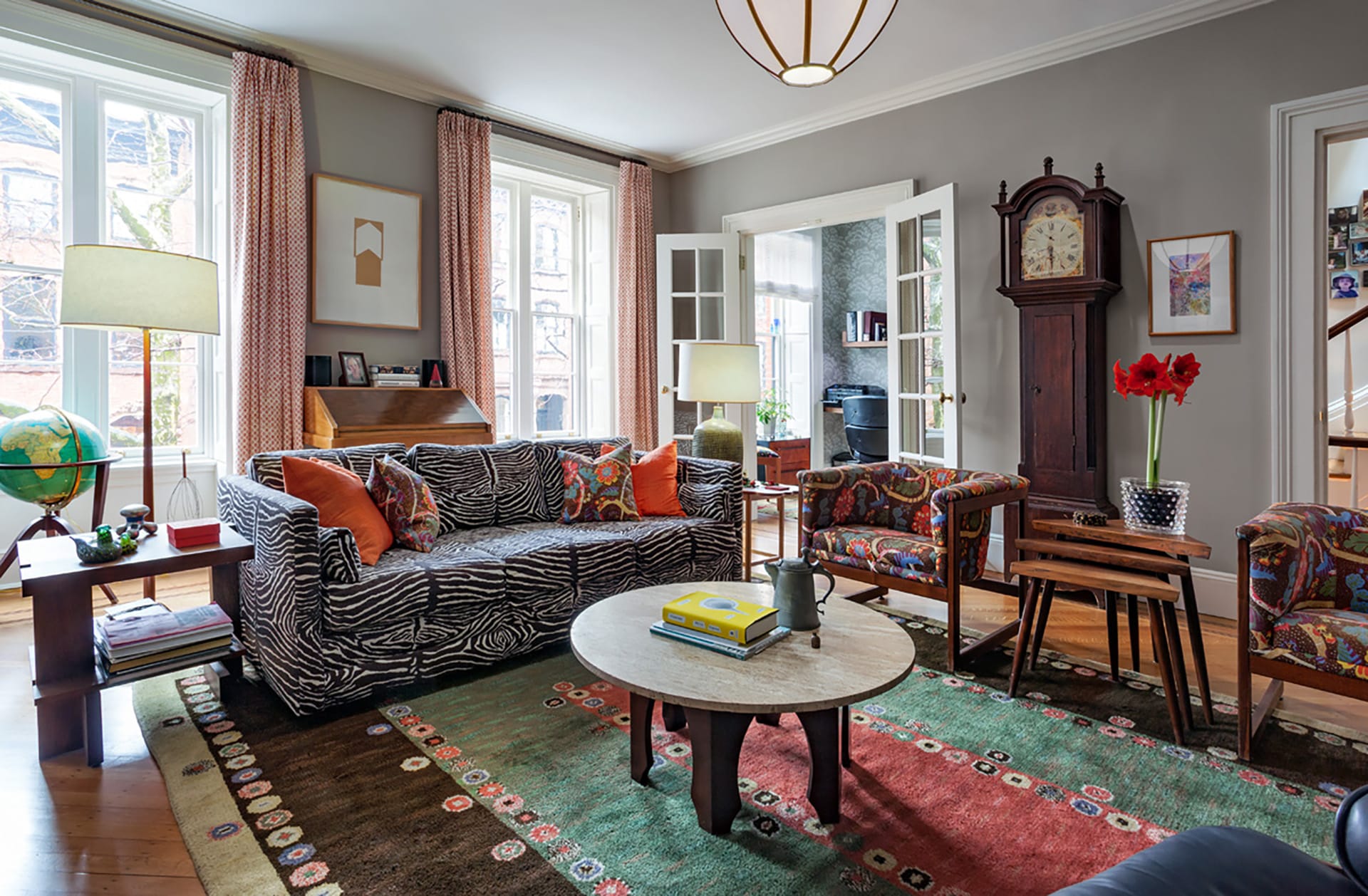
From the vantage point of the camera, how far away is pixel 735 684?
1564mm

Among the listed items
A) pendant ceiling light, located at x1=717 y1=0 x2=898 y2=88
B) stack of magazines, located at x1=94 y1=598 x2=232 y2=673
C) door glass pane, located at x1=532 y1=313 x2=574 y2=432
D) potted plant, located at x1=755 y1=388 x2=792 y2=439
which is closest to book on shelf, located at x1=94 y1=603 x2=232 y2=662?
stack of magazines, located at x1=94 y1=598 x2=232 y2=673

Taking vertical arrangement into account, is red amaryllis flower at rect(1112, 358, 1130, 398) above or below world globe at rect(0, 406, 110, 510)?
above

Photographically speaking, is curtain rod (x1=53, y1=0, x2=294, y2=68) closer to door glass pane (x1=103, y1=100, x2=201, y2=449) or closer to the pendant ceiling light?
door glass pane (x1=103, y1=100, x2=201, y2=449)

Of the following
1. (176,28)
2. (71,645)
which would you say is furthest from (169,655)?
(176,28)

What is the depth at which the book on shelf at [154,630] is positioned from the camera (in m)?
2.09

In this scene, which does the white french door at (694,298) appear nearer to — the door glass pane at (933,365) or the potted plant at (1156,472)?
the door glass pane at (933,365)

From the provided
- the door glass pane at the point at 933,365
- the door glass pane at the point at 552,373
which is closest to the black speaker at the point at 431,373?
the door glass pane at the point at 552,373

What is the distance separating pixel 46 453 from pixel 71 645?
1212mm

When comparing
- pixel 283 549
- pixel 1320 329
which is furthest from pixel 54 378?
pixel 1320 329

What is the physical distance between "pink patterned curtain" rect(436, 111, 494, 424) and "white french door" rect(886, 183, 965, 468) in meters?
2.52

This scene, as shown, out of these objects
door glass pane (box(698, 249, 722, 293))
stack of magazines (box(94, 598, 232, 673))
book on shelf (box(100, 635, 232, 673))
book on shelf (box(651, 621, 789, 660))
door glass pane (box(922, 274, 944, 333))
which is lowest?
book on shelf (box(100, 635, 232, 673))

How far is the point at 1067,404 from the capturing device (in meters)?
3.66

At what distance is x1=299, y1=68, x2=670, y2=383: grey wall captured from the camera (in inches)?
161

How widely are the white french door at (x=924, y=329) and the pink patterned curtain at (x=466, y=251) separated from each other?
8.27 feet
